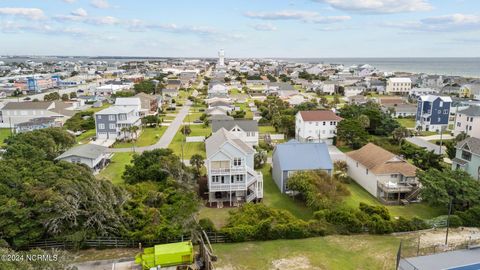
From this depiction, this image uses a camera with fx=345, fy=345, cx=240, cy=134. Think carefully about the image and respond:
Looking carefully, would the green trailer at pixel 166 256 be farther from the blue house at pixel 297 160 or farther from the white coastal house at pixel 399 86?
the white coastal house at pixel 399 86

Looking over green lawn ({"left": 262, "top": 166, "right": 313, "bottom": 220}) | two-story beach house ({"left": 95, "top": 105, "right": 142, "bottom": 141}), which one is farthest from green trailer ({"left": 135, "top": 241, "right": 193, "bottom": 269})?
two-story beach house ({"left": 95, "top": 105, "right": 142, "bottom": 141})

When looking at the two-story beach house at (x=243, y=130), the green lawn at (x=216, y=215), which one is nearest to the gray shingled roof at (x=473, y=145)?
the green lawn at (x=216, y=215)

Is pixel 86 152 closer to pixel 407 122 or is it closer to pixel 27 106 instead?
pixel 27 106

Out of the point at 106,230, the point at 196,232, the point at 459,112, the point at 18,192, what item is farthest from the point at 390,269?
the point at 459,112

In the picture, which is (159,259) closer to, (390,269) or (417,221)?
(390,269)

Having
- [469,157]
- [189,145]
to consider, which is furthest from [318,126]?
[469,157]

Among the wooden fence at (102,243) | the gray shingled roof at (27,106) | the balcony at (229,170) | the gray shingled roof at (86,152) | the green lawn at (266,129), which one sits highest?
the gray shingled roof at (27,106)
